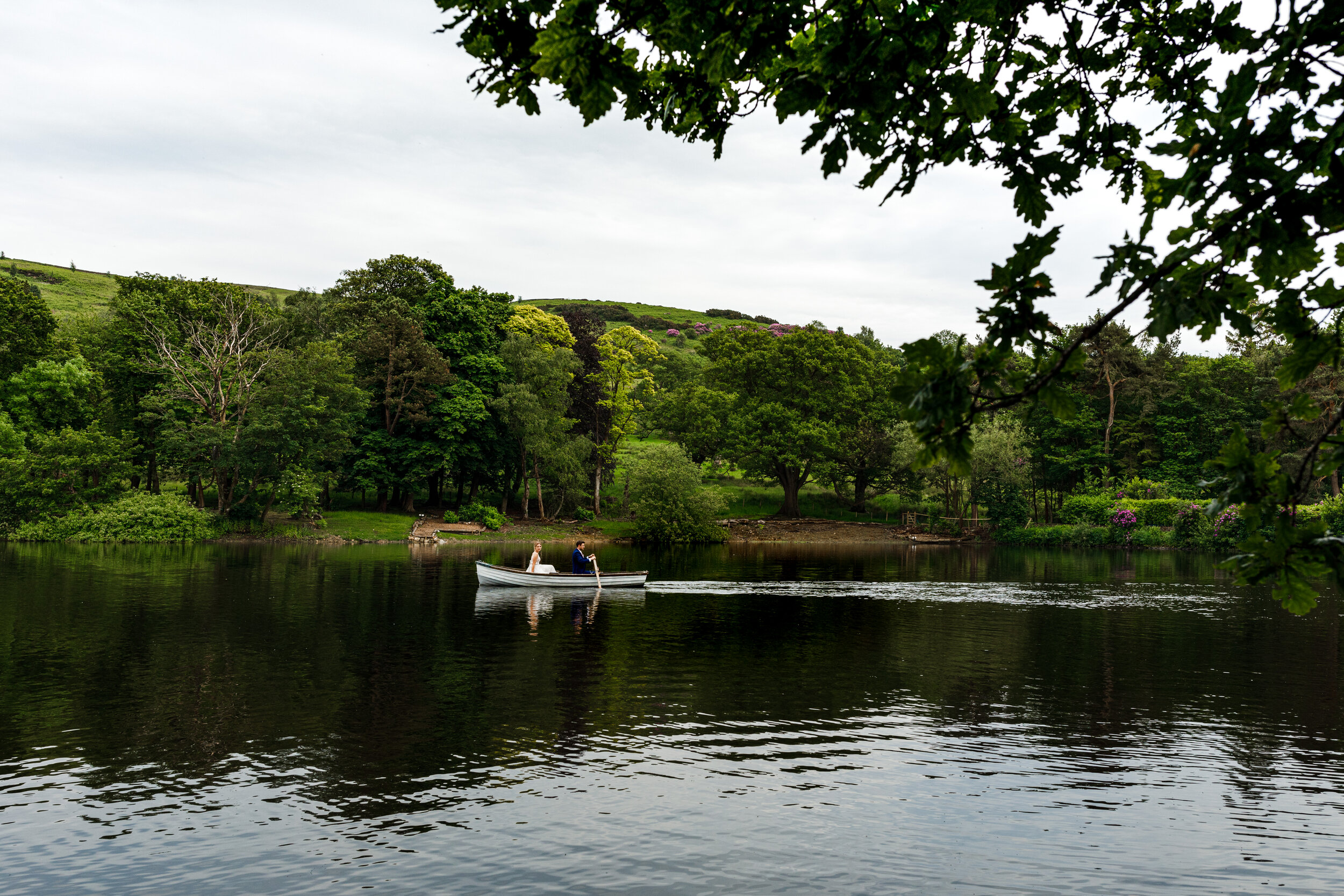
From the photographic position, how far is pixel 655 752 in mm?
14000

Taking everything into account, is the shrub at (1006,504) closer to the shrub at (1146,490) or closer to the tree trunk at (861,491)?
the shrub at (1146,490)

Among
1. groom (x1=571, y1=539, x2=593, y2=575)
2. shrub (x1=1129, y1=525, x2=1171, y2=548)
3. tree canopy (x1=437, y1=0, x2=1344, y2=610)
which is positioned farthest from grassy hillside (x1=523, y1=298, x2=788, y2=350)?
tree canopy (x1=437, y1=0, x2=1344, y2=610)

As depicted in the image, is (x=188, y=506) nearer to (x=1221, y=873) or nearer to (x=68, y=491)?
(x=68, y=491)

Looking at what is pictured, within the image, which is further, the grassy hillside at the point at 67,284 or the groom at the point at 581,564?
the grassy hillside at the point at 67,284

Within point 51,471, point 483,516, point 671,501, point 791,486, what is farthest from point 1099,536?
point 51,471

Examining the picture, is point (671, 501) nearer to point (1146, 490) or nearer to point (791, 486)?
point (791, 486)

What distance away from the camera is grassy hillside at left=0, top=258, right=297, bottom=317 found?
11600 cm

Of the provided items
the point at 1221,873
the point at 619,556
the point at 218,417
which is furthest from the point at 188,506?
the point at 1221,873

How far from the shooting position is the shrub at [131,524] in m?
53.1

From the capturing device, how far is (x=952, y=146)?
18.0 ft

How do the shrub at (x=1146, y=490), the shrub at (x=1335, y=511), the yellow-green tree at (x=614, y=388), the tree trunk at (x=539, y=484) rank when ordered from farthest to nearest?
the yellow-green tree at (x=614, y=388) → the shrub at (x=1146, y=490) → the tree trunk at (x=539, y=484) → the shrub at (x=1335, y=511)

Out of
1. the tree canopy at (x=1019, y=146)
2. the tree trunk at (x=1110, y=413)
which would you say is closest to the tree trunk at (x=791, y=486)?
the tree trunk at (x=1110, y=413)

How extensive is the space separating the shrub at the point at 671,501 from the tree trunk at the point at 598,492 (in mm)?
5928

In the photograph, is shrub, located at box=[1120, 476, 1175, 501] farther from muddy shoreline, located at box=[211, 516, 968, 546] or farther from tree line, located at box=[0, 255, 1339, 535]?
muddy shoreline, located at box=[211, 516, 968, 546]
